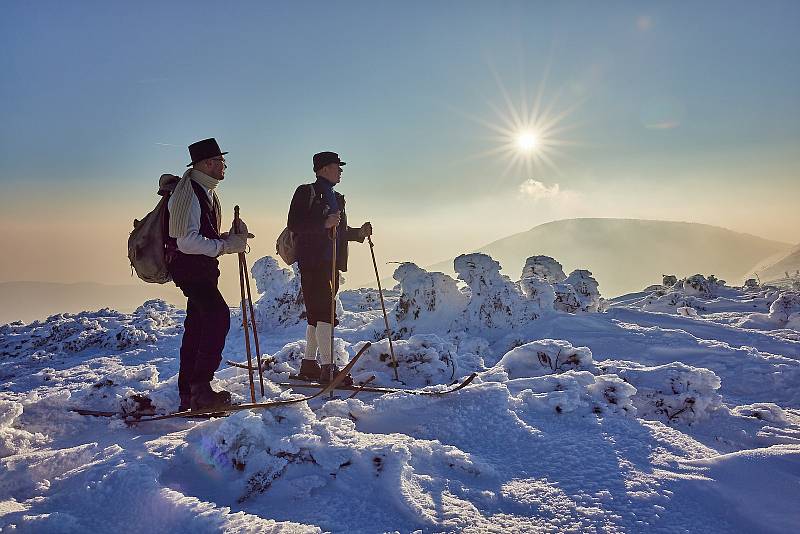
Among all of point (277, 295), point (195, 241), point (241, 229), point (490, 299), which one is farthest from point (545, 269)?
point (195, 241)

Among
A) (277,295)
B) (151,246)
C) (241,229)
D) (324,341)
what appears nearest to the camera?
(151,246)

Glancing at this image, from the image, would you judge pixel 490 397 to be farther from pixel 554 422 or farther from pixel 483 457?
pixel 483 457

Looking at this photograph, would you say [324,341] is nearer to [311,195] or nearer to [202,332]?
[202,332]

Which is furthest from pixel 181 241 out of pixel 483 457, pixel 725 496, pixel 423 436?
pixel 725 496

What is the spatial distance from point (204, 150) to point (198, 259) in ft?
3.04

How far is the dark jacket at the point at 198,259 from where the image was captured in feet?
12.3

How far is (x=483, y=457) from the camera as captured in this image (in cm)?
286

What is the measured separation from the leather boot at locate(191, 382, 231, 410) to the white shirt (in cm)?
112

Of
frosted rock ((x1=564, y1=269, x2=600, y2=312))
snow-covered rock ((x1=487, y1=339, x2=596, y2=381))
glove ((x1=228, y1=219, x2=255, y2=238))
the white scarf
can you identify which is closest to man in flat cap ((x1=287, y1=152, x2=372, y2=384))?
glove ((x1=228, y1=219, x2=255, y2=238))

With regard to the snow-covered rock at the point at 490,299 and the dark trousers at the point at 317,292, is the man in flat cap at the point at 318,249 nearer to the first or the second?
the dark trousers at the point at 317,292

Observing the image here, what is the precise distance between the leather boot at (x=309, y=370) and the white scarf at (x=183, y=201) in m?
2.35

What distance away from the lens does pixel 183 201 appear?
3.64 meters

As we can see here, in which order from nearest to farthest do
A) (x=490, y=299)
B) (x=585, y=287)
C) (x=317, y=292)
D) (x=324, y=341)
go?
(x=324, y=341)
(x=317, y=292)
(x=490, y=299)
(x=585, y=287)

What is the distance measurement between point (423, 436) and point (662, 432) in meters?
1.70
